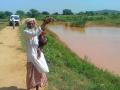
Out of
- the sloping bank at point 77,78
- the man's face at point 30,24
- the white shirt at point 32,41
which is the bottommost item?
the sloping bank at point 77,78

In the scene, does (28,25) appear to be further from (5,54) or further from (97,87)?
(5,54)

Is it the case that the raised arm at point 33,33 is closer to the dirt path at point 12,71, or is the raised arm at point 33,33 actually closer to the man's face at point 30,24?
the man's face at point 30,24

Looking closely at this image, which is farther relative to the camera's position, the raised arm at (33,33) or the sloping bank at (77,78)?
the sloping bank at (77,78)

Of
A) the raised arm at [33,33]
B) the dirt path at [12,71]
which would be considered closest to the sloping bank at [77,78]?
the dirt path at [12,71]

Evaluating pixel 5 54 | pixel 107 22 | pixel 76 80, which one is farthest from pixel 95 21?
pixel 76 80

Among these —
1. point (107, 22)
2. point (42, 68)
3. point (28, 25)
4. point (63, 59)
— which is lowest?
point (107, 22)

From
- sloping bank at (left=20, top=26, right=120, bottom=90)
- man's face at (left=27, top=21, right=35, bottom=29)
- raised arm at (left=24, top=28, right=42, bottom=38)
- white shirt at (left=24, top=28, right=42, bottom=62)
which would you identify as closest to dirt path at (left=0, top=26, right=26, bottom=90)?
sloping bank at (left=20, top=26, right=120, bottom=90)

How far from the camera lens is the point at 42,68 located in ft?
23.9

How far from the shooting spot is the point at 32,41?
7.25m

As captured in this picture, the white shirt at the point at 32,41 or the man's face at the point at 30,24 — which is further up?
the man's face at the point at 30,24

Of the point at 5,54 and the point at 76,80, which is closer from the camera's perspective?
the point at 76,80

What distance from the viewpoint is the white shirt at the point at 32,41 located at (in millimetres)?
7215

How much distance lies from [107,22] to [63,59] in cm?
4548

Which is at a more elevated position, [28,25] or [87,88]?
[28,25]
